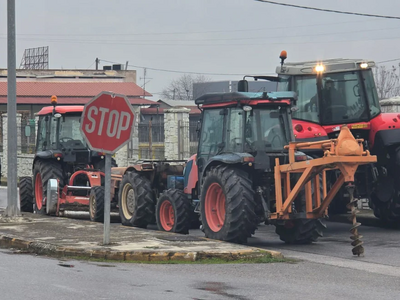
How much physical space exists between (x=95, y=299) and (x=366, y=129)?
10.0 meters

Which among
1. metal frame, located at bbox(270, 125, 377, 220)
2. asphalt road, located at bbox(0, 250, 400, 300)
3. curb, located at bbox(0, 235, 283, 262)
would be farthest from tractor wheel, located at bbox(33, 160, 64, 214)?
asphalt road, located at bbox(0, 250, 400, 300)

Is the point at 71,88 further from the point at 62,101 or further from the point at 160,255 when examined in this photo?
the point at 160,255

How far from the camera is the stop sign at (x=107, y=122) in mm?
13250

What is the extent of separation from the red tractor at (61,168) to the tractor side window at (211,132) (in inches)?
185

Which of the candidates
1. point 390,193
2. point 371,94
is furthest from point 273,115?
point 390,193

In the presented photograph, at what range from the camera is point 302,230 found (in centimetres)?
1480

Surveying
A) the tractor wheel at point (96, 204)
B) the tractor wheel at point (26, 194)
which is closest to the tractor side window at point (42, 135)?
the tractor wheel at point (26, 194)

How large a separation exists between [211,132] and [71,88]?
52514 mm

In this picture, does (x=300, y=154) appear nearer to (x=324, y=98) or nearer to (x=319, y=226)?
(x=319, y=226)

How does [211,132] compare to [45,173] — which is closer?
[211,132]

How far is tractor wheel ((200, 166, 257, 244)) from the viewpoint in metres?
14.1

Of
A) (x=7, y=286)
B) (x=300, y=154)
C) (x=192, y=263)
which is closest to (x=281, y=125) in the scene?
(x=300, y=154)

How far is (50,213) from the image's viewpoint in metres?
20.3

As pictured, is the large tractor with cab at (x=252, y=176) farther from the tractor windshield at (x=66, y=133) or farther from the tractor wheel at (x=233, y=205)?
the tractor windshield at (x=66, y=133)
